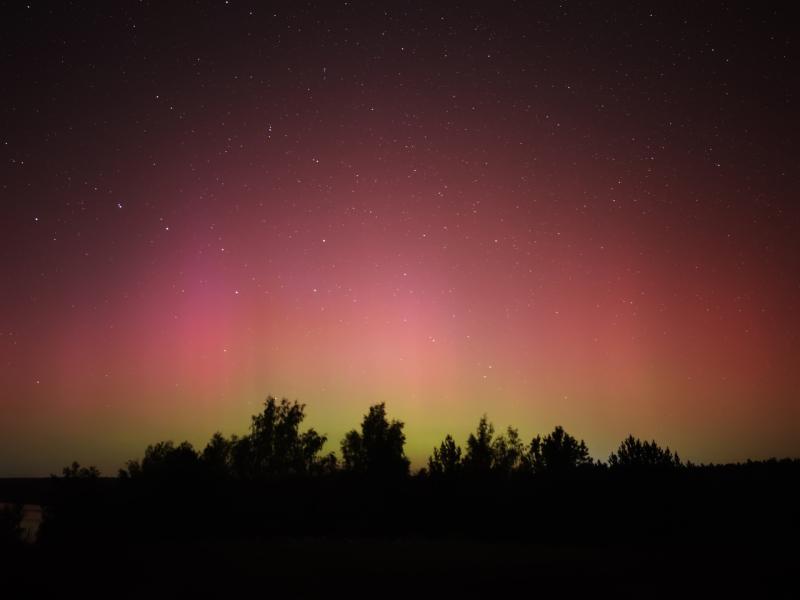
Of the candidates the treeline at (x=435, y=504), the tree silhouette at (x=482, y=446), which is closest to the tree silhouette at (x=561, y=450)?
the tree silhouette at (x=482, y=446)

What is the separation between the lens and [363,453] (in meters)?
69.7

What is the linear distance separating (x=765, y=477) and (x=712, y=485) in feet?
12.0

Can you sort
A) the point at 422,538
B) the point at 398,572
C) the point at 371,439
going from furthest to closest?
1. the point at 371,439
2. the point at 422,538
3. the point at 398,572

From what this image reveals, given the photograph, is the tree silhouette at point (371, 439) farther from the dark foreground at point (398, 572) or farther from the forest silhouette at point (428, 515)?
the dark foreground at point (398, 572)

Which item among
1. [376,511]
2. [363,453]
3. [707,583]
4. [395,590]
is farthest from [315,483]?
[363,453]

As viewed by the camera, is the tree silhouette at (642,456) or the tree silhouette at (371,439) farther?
the tree silhouette at (371,439)

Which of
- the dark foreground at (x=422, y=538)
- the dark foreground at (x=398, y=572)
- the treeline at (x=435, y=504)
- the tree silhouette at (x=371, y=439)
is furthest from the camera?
the tree silhouette at (x=371, y=439)

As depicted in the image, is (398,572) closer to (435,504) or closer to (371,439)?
(435,504)

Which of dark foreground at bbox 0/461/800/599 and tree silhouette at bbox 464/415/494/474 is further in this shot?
tree silhouette at bbox 464/415/494/474

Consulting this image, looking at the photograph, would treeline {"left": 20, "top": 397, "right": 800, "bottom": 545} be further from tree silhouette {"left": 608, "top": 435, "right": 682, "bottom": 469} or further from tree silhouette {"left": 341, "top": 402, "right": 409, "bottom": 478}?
tree silhouette {"left": 341, "top": 402, "right": 409, "bottom": 478}

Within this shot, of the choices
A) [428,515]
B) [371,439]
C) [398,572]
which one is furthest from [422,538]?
[371,439]

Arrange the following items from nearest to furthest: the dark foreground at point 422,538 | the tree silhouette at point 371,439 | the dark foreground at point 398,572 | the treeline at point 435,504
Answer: the dark foreground at point 398,572 → the dark foreground at point 422,538 → the treeline at point 435,504 → the tree silhouette at point 371,439

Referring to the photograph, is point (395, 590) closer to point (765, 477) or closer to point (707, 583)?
point (707, 583)

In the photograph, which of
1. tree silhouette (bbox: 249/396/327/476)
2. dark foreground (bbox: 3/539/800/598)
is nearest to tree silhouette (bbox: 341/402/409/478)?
tree silhouette (bbox: 249/396/327/476)
